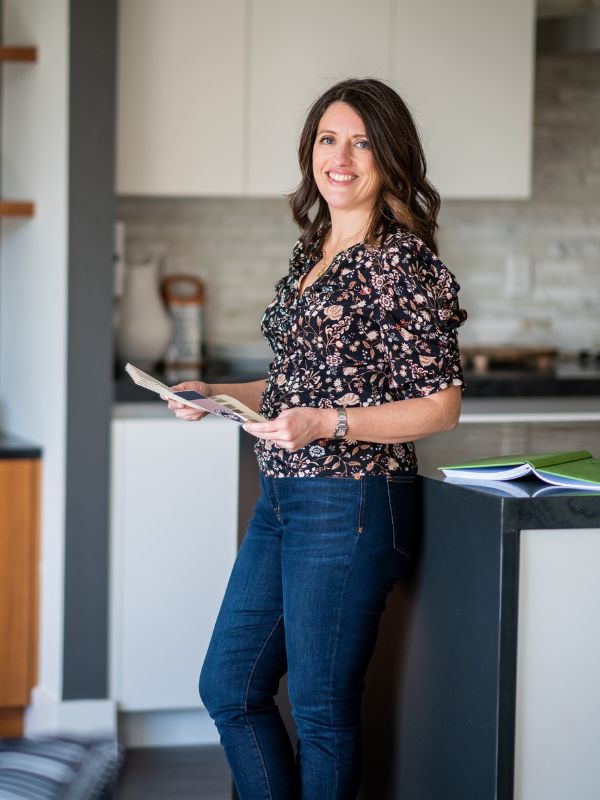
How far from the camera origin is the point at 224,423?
354cm

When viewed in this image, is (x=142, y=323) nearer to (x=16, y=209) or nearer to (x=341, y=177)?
(x=16, y=209)

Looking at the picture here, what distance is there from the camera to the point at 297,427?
1815 millimetres

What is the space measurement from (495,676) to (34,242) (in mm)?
2395

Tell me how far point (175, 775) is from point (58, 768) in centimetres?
195

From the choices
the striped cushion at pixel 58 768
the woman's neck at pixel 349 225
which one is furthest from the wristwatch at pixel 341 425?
the striped cushion at pixel 58 768

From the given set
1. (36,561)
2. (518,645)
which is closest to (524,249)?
(36,561)

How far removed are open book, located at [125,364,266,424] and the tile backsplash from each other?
2.30 meters

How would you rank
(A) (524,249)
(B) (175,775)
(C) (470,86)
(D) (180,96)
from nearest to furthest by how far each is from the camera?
(B) (175,775), (D) (180,96), (C) (470,86), (A) (524,249)

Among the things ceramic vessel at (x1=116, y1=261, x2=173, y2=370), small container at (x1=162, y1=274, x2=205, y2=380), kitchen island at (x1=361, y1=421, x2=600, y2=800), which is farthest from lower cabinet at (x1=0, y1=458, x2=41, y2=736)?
kitchen island at (x1=361, y1=421, x2=600, y2=800)

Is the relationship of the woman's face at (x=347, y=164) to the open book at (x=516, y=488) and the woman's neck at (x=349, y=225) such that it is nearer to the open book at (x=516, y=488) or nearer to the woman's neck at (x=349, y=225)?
the woman's neck at (x=349, y=225)

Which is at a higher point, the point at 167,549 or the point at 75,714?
the point at 167,549

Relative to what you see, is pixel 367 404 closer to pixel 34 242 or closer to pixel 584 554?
pixel 584 554

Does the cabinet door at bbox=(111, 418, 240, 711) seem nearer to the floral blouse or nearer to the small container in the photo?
the small container

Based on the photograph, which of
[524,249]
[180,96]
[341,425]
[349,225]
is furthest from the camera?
[524,249]
